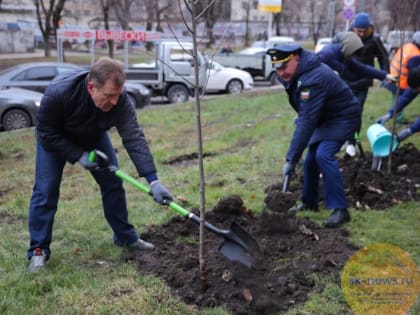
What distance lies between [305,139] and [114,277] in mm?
1995

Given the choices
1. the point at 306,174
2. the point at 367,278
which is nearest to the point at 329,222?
the point at 306,174

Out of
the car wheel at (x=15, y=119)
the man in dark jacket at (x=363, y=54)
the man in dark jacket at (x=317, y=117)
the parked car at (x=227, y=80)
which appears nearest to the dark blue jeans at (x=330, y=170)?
the man in dark jacket at (x=317, y=117)

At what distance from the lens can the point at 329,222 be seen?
15.3 feet

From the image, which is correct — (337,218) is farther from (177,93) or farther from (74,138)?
(177,93)

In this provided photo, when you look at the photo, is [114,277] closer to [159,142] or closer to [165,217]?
[165,217]

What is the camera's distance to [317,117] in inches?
175

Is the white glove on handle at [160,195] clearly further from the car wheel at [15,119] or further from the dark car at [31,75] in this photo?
the dark car at [31,75]

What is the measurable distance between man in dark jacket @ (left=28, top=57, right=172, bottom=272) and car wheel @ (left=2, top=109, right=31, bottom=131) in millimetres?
7512

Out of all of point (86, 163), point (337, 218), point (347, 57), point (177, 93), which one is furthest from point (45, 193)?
point (177, 93)

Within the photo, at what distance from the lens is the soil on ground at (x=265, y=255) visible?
3445mm

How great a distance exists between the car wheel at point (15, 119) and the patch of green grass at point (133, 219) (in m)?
0.87

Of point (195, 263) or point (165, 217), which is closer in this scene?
point (195, 263)

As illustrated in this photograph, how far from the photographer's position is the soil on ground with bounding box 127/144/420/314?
345cm

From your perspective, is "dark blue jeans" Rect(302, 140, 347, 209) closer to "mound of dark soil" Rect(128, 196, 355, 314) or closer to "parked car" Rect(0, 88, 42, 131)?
"mound of dark soil" Rect(128, 196, 355, 314)
